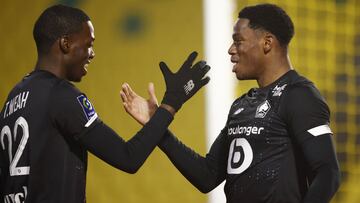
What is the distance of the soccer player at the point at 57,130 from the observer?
2326 mm

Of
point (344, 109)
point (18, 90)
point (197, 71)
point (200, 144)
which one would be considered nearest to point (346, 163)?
point (344, 109)

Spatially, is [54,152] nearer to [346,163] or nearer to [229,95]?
[229,95]

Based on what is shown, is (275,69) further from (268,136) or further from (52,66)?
(52,66)

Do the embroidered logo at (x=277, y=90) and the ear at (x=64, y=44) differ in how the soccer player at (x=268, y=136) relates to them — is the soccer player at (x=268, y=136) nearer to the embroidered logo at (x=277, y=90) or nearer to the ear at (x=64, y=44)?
the embroidered logo at (x=277, y=90)

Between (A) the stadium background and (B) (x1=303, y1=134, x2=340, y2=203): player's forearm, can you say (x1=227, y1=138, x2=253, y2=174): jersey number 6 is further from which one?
(A) the stadium background

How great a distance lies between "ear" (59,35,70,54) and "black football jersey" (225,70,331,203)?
60cm

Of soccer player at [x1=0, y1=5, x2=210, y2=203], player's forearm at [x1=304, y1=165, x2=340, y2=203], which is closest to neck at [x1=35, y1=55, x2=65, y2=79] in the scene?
soccer player at [x1=0, y1=5, x2=210, y2=203]

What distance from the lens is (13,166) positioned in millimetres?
2357

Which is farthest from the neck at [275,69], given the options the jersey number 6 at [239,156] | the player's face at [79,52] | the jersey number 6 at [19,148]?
the jersey number 6 at [19,148]

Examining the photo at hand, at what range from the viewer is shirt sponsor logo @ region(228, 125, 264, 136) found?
246cm

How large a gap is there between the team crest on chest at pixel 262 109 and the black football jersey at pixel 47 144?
20.3 inches

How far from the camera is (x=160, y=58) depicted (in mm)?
5695

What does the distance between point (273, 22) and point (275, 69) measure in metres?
0.16

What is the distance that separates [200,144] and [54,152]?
128 inches
